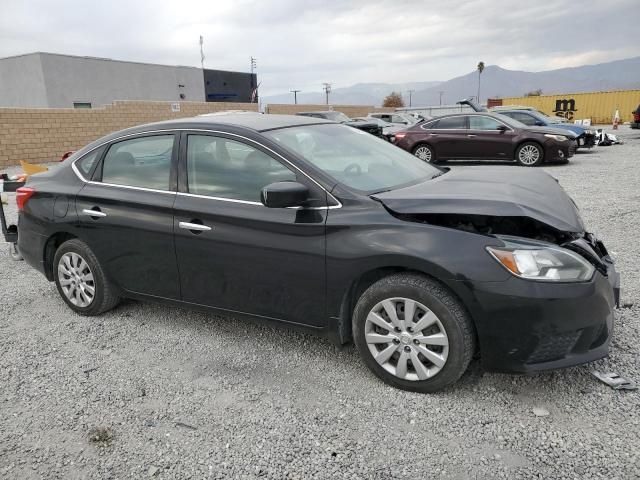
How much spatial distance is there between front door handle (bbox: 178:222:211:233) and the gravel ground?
35.1 inches

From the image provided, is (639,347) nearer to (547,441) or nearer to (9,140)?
(547,441)

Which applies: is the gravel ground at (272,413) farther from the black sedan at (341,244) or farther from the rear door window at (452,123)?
the rear door window at (452,123)

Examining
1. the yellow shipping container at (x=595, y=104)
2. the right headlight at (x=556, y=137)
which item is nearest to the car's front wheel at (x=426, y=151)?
the right headlight at (x=556, y=137)

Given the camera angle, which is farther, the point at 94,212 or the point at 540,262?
the point at 94,212

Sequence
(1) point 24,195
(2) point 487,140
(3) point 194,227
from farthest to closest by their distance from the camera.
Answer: (2) point 487,140 < (1) point 24,195 < (3) point 194,227

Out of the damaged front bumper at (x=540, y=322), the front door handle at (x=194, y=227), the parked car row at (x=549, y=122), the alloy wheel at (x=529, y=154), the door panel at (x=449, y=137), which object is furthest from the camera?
the parked car row at (x=549, y=122)

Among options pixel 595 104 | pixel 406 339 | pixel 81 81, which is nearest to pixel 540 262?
pixel 406 339

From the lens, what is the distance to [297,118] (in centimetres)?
395

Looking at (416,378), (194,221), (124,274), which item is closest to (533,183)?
(416,378)

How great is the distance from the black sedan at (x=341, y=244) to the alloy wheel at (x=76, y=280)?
14mm

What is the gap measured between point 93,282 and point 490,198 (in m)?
3.14

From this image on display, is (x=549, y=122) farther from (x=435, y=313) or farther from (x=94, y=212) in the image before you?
(x=94, y=212)

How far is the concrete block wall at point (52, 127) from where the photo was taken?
1580 cm

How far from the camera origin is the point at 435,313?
8.95 ft
